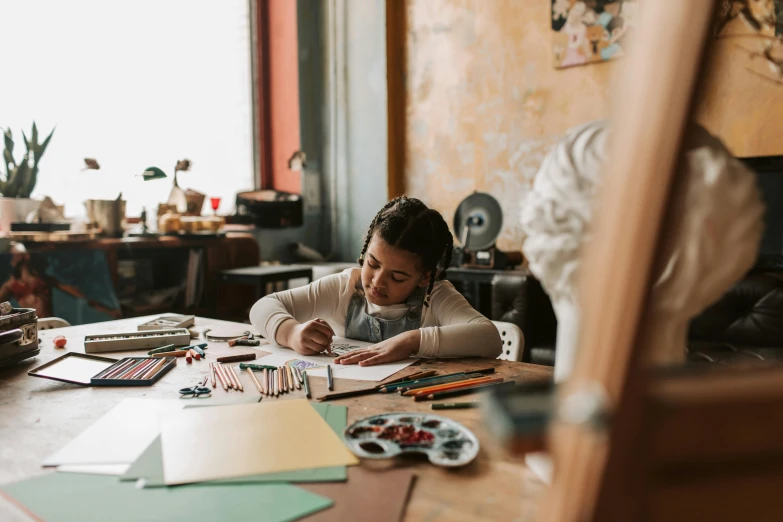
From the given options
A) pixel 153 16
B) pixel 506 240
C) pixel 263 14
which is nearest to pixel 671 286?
pixel 506 240

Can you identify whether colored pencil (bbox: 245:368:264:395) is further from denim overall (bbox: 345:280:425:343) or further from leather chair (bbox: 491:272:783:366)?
leather chair (bbox: 491:272:783:366)

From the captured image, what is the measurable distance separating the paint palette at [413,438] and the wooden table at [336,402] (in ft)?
0.05

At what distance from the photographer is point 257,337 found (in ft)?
5.09

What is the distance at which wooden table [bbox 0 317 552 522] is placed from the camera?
637mm

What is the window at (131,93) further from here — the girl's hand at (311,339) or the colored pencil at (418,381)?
the colored pencil at (418,381)

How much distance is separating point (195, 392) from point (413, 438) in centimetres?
48

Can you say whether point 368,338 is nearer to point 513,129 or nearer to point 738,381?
point 738,381

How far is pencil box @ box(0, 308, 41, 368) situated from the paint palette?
89 cm

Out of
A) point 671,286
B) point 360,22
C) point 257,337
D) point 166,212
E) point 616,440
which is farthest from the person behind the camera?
point 360,22

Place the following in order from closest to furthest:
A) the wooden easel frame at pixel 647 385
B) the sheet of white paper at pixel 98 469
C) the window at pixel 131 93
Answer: the wooden easel frame at pixel 647 385
the sheet of white paper at pixel 98 469
the window at pixel 131 93

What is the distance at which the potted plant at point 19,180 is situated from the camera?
277 cm

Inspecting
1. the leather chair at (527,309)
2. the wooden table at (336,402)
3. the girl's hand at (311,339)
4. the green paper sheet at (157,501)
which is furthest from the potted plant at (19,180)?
the green paper sheet at (157,501)

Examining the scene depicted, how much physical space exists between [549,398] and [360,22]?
4.38 meters

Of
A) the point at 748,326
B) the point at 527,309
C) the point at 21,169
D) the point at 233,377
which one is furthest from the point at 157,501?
the point at 21,169
